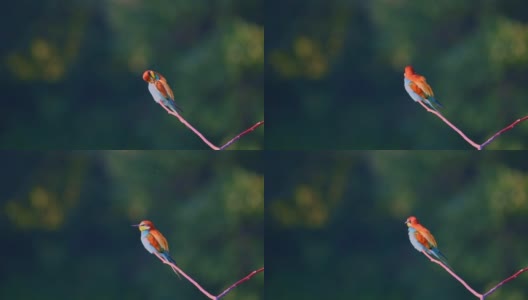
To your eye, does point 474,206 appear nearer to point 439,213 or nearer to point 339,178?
point 439,213

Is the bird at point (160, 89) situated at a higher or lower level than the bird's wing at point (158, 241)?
higher

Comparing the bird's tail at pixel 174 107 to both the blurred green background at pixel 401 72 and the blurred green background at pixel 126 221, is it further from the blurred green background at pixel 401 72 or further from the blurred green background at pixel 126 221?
the blurred green background at pixel 401 72

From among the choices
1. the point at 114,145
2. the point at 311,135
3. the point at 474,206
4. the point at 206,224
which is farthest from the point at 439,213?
the point at 114,145

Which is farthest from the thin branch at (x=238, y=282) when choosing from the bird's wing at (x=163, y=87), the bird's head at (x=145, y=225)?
the bird's wing at (x=163, y=87)

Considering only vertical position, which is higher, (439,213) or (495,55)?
(495,55)

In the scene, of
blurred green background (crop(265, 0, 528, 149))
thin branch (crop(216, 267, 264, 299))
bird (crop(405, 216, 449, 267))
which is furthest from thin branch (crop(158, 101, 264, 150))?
→ bird (crop(405, 216, 449, 267))

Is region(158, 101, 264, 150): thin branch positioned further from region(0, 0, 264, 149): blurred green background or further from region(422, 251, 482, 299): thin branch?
region(422, 251, 482, 299): thin branch
